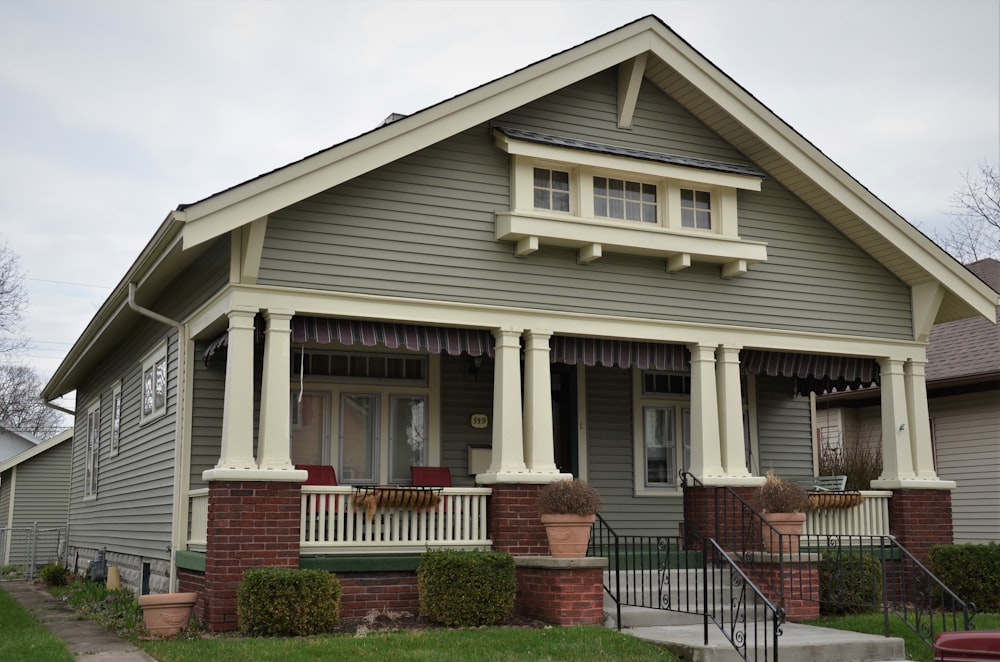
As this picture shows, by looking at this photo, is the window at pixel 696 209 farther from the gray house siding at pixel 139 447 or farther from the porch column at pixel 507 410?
the gray house siding at pixel 139 447

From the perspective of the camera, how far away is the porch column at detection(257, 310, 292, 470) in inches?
456

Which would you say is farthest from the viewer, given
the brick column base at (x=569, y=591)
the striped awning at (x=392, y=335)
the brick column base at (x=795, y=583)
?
the brick column base at (x=795, y=583)

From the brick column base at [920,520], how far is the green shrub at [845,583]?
173 cm

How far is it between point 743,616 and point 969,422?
36.4ft

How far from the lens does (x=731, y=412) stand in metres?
14.1

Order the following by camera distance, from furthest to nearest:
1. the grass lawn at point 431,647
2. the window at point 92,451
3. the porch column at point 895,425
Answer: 1. the window at point 92,451
2. the porch column at point 895,425
3. the grass lawn at point 431,647

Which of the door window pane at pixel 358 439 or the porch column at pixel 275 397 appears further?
the door window pane at pixel 358 439

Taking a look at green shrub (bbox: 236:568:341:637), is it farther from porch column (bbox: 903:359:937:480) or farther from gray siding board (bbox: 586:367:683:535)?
porch column (bbox: 903:359:937:480)

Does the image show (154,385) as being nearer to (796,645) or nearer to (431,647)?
(431,647)

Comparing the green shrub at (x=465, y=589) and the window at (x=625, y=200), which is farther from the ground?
the window at (x=625, y=200)

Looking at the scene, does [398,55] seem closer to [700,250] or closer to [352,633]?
[700,250]

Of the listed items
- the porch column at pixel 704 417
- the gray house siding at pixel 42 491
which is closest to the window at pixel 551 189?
the porch column at pixel 704 417

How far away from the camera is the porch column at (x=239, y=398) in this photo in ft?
37.5

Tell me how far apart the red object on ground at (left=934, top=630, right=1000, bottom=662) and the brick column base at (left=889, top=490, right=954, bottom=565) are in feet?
28.5
